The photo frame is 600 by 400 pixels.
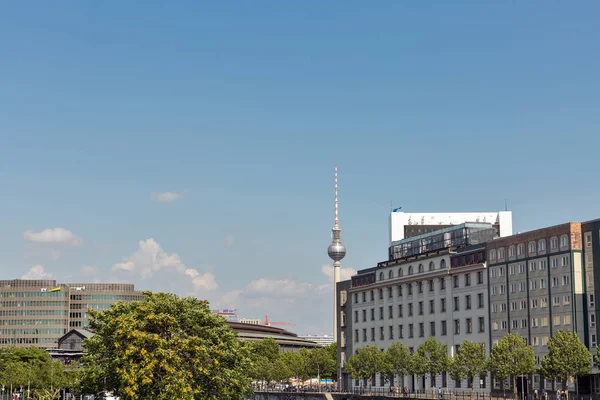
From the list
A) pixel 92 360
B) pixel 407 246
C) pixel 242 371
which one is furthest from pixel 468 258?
pixel 92 360

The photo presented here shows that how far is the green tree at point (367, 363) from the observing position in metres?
→ 178

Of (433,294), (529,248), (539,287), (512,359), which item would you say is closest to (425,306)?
(433,294)

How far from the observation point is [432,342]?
16312 cm

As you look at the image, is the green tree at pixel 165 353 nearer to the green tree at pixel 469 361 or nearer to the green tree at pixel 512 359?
the green tree at pixel 512 359

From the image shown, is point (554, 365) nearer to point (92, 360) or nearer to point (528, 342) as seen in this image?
point (528, 342)

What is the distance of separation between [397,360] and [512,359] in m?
40.6

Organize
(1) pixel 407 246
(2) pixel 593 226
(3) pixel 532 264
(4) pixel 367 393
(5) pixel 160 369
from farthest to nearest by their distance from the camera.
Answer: (1) pixel 407 246, (4) pixel 367 393, (3) pixel 532 264, (2) pixel 593 226, (5) pixel 160 369

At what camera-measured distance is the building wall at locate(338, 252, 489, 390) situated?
163 m

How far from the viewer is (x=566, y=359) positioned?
5007 inches

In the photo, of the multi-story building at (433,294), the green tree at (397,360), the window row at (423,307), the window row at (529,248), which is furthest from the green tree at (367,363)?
the window row at (529,248)

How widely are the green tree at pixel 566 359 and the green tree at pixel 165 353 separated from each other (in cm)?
5159

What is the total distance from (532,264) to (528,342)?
1294 centimetres

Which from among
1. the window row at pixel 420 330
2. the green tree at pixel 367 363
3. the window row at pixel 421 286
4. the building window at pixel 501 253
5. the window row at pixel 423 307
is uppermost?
the building window at pixel 501 253

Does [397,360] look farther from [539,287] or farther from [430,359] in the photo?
[539,287]
